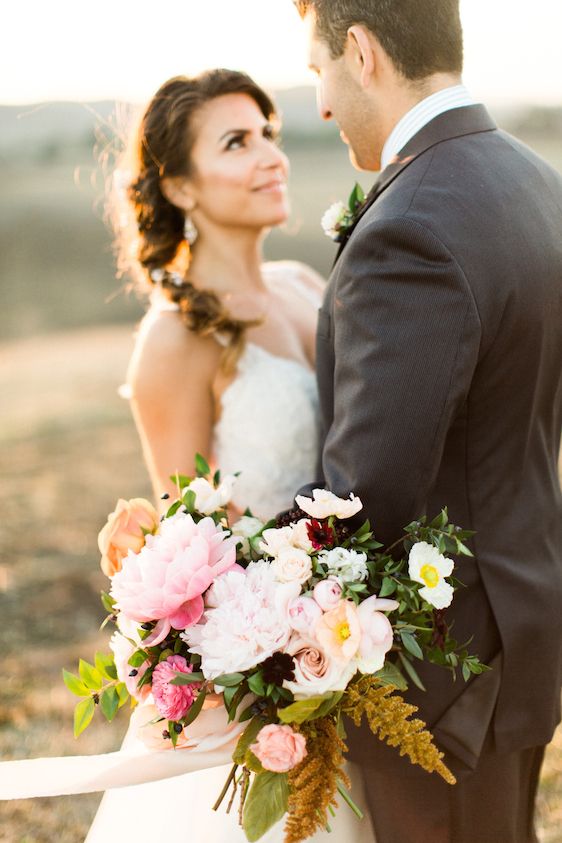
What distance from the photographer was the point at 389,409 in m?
1.71

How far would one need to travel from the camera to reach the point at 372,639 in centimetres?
166

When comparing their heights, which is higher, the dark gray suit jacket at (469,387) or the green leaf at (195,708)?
the dark gray suit jacket at (469,387)

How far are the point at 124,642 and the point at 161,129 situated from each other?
6.49 ft

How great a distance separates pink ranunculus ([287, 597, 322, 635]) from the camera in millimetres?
1672

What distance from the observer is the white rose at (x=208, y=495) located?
1.99m

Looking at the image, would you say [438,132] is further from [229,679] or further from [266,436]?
[266,436]

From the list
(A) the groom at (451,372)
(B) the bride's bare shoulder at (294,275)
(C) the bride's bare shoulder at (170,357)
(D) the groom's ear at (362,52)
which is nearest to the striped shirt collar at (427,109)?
(A) the groom at (451,372)

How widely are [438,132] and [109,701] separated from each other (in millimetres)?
1433

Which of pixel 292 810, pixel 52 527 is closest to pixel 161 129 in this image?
pixel 292 810

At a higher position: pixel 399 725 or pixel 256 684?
pixel 256 684

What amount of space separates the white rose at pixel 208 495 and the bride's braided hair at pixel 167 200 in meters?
1.09

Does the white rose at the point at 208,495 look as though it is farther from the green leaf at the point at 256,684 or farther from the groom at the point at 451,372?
the green leaf at the point at 256,684

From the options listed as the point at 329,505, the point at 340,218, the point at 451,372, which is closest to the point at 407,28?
the point at 340,218

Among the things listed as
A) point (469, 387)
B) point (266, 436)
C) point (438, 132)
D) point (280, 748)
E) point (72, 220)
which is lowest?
point (72, 220)
